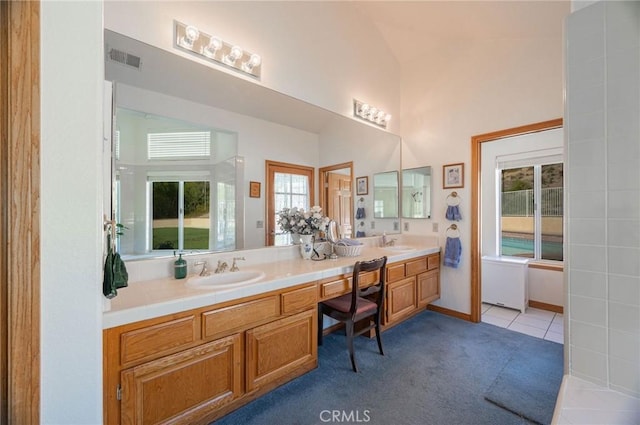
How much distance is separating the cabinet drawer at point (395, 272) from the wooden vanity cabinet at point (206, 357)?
94cm

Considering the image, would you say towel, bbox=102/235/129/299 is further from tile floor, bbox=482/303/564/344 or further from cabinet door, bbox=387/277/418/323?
tile floor, bbox=482/303/564/344

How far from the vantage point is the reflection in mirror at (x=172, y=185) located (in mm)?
1653

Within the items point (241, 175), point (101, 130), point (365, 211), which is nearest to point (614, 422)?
point (101, 130)

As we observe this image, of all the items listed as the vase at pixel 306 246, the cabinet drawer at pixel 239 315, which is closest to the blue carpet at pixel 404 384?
the cabinet drawer at pixel 239 315

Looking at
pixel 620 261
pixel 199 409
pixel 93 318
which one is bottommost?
pixel 199 409

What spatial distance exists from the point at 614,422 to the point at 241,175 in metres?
2.22

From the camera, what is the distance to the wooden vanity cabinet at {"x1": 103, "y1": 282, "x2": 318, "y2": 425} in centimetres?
118

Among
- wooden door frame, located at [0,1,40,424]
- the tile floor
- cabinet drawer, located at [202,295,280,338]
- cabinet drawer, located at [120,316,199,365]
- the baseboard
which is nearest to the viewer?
wooden door frame, located at [0,1,40,424]

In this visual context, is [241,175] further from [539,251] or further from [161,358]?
[539,251]

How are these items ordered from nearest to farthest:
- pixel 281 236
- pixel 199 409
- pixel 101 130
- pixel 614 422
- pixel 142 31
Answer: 1. pixel 614 422
2. pixel 101 130
3. pixel 199 409
4. pixel 142 31
5. pixel 281 236

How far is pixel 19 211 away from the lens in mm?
695

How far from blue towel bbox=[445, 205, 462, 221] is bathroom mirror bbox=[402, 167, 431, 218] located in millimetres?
265

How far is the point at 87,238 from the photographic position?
84 centimetres

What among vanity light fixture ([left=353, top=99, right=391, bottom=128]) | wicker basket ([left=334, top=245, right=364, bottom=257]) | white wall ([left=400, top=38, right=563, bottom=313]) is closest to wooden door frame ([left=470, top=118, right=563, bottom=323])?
white wall ([left=400, top=38, right=563, bottom=313])
